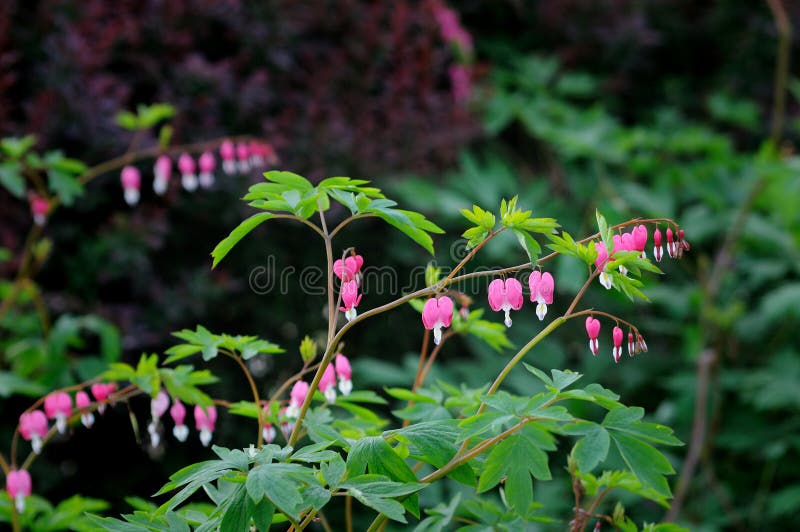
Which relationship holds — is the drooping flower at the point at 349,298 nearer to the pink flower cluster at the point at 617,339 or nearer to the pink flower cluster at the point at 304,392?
the pink flower cluster at the point at 304,392

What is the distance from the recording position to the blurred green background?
3.11 metres

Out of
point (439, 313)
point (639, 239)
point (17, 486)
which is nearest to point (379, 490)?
point (439, 313)

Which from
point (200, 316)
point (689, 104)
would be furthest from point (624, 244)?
point (689, 104)

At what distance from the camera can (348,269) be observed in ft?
4.36

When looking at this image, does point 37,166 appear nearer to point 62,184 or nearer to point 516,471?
point 62,184

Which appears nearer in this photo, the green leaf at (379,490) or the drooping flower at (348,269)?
the green leaf at (379,490)

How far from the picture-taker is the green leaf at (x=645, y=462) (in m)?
1.14

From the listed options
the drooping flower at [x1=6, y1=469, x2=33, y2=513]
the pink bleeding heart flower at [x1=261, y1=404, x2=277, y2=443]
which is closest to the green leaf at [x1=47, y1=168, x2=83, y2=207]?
the drooping flower at [x1=6, y1=469, x2=33, y2=513]

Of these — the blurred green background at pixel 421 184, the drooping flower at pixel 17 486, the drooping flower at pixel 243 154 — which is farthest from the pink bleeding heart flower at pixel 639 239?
the blurred green background at pixel 421 184

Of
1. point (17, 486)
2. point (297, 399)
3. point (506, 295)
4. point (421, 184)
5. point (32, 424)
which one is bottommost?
point (17, 486)

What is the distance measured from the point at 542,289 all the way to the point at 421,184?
2.68 metres

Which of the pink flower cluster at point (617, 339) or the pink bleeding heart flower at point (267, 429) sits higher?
the pink flower cluster at point (617, 339)

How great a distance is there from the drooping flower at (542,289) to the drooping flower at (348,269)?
0.30m

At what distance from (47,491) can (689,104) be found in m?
4.73
